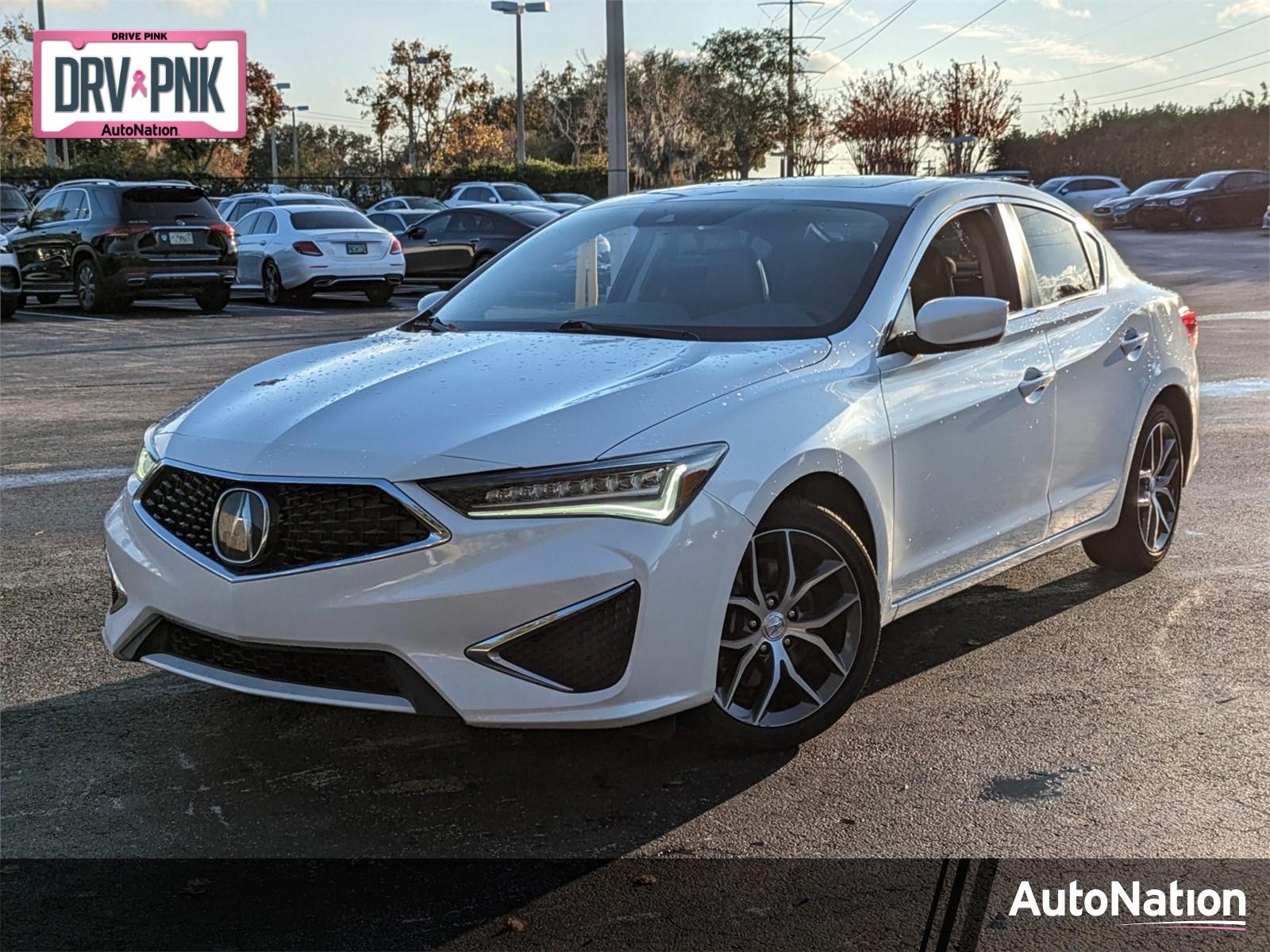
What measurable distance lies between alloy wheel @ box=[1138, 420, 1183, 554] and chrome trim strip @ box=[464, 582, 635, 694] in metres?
3.17

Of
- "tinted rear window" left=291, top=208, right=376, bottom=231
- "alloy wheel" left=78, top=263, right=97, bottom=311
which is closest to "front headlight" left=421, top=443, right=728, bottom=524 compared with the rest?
"alloy wheel" left=78, top=263, right=97, bottom=311

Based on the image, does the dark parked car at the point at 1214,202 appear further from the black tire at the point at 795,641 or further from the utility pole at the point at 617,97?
the black tire at the point at 795,641

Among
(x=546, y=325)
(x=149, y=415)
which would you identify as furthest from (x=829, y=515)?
(x=149, y=415)

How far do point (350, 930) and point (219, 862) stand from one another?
0.51 m

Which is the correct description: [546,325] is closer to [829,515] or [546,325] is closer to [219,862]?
[829,515]

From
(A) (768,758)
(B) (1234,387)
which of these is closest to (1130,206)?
(B) (1234,387)

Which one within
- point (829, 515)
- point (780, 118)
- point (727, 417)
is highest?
point (780, 118)

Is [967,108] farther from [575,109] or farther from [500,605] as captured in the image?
[500,605]

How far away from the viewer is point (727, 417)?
404 cm

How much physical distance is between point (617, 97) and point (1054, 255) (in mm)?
8898

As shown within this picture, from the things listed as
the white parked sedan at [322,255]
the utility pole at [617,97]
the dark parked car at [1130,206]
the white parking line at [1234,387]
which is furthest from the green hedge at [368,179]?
the white parking line at [1234,387]

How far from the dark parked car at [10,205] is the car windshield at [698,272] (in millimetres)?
21112

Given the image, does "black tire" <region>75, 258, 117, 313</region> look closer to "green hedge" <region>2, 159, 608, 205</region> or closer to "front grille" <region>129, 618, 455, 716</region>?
"front grille" <region>129, 618, 455, 716</region>

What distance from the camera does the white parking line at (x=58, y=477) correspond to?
8.38 metres
